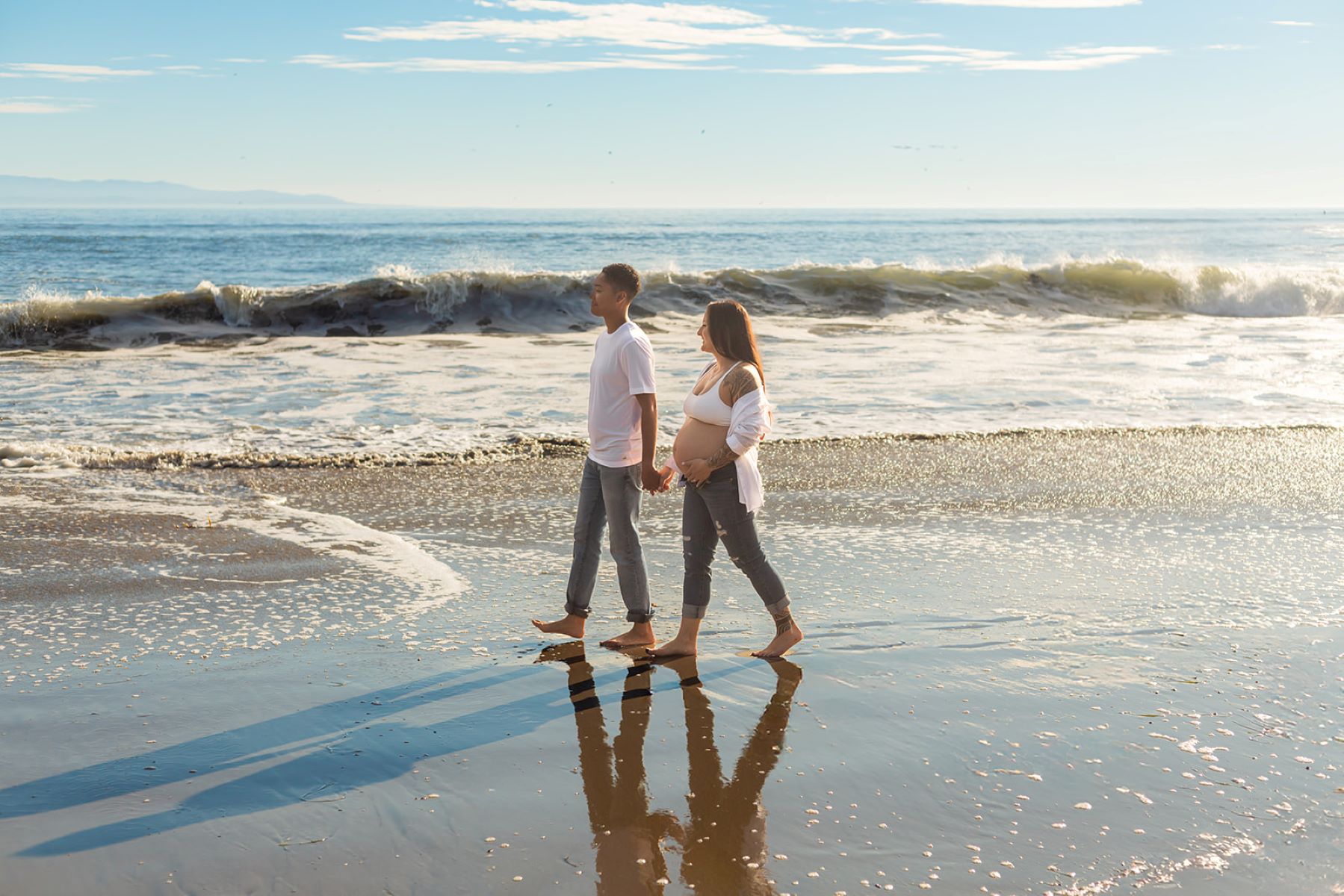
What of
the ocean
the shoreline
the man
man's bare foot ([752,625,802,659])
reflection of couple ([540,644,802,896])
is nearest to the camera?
reflection of couple ([540,644,802,896])

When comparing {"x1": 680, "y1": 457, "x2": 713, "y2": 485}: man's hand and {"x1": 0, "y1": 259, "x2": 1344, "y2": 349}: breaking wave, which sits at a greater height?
{"x1": 0, "y1": 259, "x2": 1344, "y2": 349}: breaking wave

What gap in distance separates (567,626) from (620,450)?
822 millimetres

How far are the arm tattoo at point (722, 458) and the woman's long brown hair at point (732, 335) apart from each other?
1.09 ft

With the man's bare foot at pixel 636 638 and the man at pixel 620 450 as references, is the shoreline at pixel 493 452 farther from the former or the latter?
the man's bare foot at pixel 636 638

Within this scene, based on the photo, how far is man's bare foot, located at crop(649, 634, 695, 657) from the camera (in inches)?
188

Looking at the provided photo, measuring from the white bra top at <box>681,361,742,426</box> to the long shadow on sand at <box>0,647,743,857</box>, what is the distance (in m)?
1.25

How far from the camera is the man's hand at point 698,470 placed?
4.64 metres

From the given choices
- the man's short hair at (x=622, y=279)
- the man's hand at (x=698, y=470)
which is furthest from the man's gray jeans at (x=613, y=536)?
the man's short hair at (x=622, y=279)

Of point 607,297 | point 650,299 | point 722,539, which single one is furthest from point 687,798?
point 650,299

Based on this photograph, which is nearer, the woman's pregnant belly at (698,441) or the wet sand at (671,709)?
the wet sand at (671,709)

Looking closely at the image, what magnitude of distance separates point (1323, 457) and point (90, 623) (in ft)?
29.8

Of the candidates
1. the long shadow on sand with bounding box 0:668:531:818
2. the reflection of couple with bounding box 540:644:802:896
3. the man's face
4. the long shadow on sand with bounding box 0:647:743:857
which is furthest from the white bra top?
the long shadow on sand with bounding box 0:668:531:818

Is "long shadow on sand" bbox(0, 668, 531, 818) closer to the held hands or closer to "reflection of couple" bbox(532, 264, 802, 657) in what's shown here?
"reflection of couple" bbox(532, 264, 802, 657)

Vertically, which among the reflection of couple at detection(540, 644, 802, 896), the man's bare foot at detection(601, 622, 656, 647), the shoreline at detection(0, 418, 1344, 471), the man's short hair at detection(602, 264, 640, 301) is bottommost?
the reflection of couple at detection(540, 644, 802, 896)
